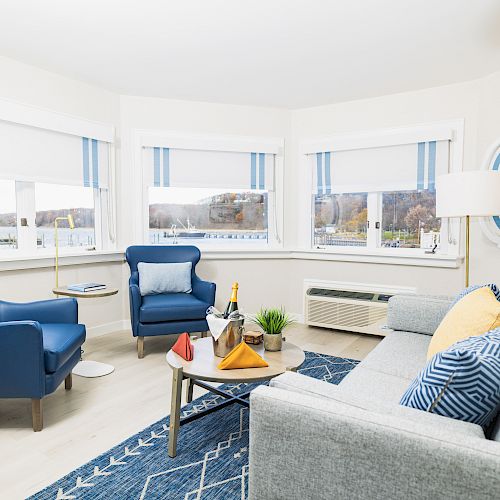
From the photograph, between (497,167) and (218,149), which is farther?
(218,149)

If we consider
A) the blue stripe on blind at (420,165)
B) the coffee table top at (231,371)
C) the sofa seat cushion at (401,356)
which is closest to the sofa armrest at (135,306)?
the coffee table top at (231,371)

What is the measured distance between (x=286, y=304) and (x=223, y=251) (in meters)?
0.99

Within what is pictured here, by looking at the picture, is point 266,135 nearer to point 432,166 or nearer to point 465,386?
point 432,166

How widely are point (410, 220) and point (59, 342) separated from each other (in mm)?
3410

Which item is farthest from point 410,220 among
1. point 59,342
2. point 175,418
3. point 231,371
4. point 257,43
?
point 59,342

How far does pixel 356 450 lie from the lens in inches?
42.1

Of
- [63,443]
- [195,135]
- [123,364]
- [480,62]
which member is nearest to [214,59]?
[195,135]

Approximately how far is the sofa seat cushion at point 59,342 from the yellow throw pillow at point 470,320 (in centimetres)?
199

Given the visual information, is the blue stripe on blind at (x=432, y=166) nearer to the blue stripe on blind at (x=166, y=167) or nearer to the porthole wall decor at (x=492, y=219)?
the porthole wall decor at (x=492, y=219)

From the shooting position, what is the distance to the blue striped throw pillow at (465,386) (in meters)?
1.11

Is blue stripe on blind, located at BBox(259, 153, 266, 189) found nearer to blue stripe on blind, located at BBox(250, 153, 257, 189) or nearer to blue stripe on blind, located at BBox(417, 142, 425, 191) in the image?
blue stripe on blind, located at BBox(250, 153, 257, 189)

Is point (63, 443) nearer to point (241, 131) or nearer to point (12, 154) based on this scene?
point (12, 154)

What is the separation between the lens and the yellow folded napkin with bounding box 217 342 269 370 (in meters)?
2.11

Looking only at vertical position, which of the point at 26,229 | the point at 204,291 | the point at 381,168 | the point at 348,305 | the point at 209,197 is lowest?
the point at 348,305
